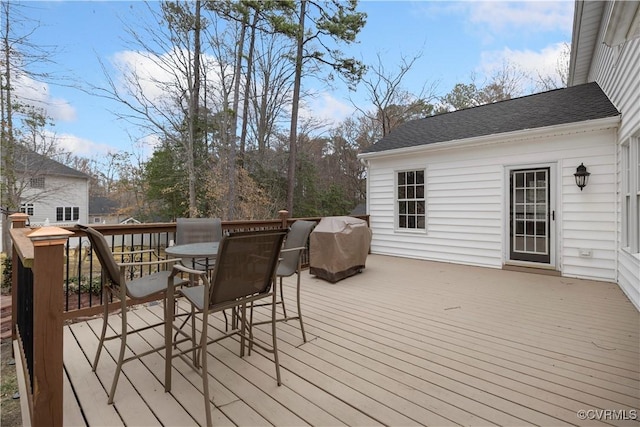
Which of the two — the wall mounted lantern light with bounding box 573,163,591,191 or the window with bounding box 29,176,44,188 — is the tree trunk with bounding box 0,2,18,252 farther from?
the wall mounted lantern light with bounding box 573,163,591,191

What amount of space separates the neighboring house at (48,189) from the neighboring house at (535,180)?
602cm

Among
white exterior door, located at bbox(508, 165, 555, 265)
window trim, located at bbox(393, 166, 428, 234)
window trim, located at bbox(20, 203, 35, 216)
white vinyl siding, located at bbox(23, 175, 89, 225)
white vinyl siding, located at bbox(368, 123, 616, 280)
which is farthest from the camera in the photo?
white vinyl siding, located at bbox(23, 175, 89, 225)

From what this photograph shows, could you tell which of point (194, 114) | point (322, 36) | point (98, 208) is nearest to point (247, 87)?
point (194, 114)

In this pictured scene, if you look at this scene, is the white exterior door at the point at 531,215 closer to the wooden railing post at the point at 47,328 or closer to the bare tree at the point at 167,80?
the wooden railing post at the point at 47,328

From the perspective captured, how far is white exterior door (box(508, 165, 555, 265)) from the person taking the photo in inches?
203

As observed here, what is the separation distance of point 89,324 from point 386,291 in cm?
342

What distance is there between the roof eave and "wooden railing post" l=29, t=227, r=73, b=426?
19.8ft

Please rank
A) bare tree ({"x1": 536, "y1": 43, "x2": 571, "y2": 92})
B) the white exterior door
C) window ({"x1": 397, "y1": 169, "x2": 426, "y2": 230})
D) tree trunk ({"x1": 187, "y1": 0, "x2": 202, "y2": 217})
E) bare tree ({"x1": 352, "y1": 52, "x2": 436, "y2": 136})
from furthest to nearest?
1. bare tree ({"x1": 352, "y1": 52, "x2": 436, "y2": 136})
2. bare tree ({"x1": 536, "y1": 43, "x2": 571, "y2": 92})
3. tree trunk ({"x1": 187, "y1": 0, "x2": 202, "y2": 217})
4. window ({"x1": 397, "y1": 169, "x2": 426, "y2": 230})
5. the white exterior door

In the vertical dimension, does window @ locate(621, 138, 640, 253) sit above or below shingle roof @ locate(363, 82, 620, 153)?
below

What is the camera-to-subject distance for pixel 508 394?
190 cm

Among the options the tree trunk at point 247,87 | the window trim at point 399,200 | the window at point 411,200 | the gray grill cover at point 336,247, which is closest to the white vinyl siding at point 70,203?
the tree trunk at point 247,87

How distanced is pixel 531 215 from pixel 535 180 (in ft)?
1.97

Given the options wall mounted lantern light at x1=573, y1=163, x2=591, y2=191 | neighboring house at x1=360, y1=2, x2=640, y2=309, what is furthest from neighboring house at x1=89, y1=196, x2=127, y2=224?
wall mounted lantern light at x1=573, y1=163, x2=591, y2=191

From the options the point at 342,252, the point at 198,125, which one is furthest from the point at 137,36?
the point at 342,252
